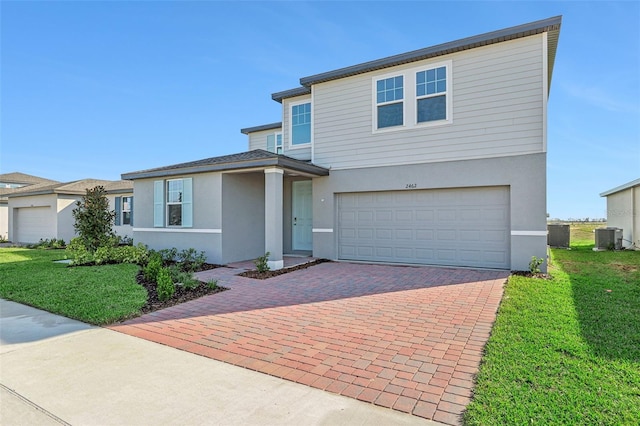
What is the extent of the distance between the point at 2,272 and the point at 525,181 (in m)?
14.5

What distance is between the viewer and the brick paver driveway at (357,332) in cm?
327

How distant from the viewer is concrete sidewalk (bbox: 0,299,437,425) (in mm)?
2730

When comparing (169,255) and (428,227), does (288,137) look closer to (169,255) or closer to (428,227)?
(169,255)

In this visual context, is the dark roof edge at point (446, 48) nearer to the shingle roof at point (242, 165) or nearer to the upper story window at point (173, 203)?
the shingle roof at point (242, 165)

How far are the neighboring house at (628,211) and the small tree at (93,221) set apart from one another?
20.7 metres

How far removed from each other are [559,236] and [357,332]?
1572cm

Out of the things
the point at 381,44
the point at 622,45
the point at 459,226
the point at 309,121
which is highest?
the point at 381,44

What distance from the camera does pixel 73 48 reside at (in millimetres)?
12953

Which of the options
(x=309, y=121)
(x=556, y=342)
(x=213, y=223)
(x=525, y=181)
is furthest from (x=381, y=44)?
(x=556, y=342)

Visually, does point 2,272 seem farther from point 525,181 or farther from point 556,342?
point 525,181

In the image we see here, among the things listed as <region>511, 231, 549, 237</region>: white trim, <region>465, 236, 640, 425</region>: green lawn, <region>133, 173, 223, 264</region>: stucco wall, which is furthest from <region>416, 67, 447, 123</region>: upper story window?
<region>133, 173, 223, 264</region>: stucco wall

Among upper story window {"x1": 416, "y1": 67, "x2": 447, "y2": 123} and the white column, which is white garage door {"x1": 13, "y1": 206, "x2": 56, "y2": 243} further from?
upper story window {"x1": 416, "y1": 67, "x2": 447, "y2": 123}

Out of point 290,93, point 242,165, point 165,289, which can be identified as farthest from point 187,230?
point 290,93

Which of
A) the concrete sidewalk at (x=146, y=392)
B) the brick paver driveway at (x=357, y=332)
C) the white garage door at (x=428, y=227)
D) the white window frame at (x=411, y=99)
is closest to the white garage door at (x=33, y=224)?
the brick paver driveway at (x=357, y=332)
